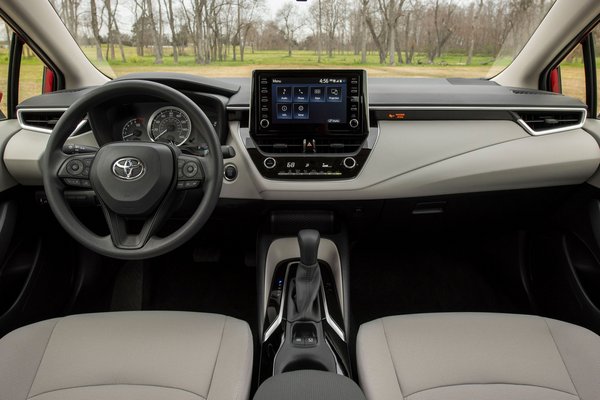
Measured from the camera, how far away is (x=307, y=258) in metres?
1.75

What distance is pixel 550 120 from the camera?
193 cm

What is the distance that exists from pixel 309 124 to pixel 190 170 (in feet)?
1.90

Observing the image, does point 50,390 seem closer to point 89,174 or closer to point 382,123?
point 89,174

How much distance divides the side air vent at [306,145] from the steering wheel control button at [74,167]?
2.17ft

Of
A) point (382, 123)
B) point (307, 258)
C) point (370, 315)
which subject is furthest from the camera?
point (370, 315)

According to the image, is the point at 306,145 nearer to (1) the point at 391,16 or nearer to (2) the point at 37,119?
(1) the point at 391,16

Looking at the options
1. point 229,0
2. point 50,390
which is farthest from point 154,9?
point 50,390

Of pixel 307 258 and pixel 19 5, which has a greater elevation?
pixel 19 5

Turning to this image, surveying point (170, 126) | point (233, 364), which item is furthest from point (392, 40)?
point (233, 364)

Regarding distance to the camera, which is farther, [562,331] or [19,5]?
[19,5]

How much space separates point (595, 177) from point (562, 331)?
0.79 m

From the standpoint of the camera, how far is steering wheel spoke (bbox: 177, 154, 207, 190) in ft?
4.72

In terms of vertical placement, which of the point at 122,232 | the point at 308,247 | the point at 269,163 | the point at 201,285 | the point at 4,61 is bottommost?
the point at 201,285

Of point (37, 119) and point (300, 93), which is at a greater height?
point (300, 93)
